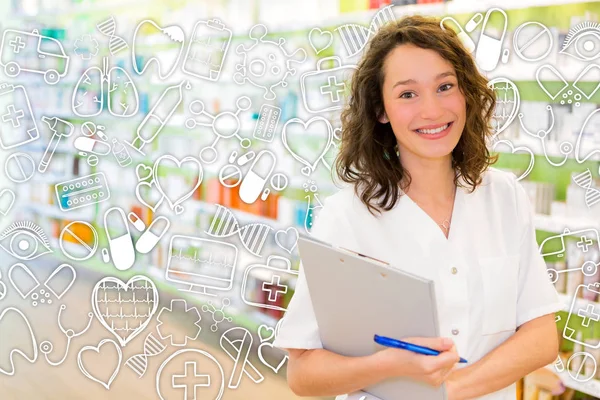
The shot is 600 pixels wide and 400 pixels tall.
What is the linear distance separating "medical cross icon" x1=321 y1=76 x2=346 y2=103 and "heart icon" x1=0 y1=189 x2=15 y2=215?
1.37m

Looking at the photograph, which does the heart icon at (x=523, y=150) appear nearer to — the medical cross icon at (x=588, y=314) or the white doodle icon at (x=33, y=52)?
the medical cross icon at (x=588, y=314)

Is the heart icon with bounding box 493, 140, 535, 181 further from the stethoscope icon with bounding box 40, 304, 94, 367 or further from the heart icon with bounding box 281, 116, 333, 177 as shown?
the stethoscope icon with bounding box 40, 304, 94, 367

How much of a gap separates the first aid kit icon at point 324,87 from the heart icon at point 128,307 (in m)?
1.03

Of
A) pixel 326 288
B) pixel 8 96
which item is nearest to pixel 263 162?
pixel 8 96

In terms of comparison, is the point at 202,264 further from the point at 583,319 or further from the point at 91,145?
the point at 583,319

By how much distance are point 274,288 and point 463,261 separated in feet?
5.62

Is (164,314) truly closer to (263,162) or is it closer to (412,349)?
(263,162)

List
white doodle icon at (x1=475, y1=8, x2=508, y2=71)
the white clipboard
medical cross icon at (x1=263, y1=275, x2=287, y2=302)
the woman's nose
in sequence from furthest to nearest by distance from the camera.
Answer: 1. medical cross icon at (x1=263, y1=275, x2=287, y2=302)
2. white doodle icon at (x1=475, y1=8, x2=508, y2=71)
3. the woman's nose
4. the white clipboard

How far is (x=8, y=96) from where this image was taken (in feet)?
9.47

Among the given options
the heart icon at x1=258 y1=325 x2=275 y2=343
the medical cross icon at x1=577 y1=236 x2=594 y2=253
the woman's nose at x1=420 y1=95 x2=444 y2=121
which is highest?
the woman's nose at x1=420 y1=95 x2=444 y2=121

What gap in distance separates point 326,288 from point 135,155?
1859 millimetres

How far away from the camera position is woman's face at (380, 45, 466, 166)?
1369mm

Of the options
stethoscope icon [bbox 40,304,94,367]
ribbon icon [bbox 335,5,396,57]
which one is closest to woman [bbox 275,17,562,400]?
ribbon icon [bbox 335,5,396,57]

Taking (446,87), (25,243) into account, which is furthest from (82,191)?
(446,87)
